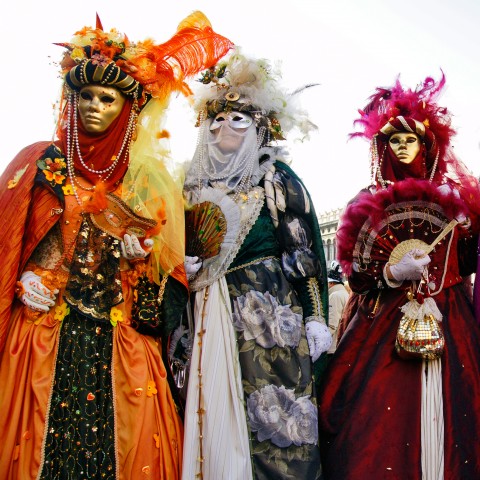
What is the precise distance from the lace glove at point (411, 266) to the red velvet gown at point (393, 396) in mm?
129

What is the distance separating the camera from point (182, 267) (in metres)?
3.35

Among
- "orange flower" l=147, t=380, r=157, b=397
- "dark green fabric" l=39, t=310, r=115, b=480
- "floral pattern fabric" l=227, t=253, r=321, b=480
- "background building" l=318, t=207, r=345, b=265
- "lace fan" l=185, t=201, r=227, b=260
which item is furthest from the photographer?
"background building" l=318, t=207, r=345, b=265

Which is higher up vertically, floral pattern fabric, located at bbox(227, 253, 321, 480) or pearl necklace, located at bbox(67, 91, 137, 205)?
pearl necklace, located at bbox(67, 91, 137, 205)

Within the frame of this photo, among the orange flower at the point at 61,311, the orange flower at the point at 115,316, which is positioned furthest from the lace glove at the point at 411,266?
the orange flower at the point at 61,311

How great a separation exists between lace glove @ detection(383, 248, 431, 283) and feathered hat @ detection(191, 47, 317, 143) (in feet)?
3.87

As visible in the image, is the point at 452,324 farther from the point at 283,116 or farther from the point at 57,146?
the point at 57,146

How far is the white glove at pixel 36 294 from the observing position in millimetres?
2945

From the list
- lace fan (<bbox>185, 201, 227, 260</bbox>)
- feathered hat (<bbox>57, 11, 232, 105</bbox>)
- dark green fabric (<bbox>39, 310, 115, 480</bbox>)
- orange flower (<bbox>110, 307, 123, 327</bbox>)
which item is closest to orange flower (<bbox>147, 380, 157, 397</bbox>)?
dark green fabric (<bbox>39, 310, 115, 480</bbox>)

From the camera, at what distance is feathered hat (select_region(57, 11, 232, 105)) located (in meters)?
3.29

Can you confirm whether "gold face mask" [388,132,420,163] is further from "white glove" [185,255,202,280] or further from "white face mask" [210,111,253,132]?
"white glove" [185,255,202,280]

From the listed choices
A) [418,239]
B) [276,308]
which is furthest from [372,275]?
[276,308]

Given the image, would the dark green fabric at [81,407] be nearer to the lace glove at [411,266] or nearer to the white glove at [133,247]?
the white glove at [133,247]

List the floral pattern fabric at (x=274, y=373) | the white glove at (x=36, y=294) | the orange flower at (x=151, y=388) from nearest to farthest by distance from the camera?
the white glove at (x=36, y=294) < the orange flower at (x=151, y=388) < the floral pattern fabric at (x=274, y=373)

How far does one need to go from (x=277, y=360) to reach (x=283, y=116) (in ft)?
5.36
